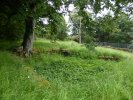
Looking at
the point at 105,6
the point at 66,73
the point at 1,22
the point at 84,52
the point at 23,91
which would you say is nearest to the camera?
the point at 23,91

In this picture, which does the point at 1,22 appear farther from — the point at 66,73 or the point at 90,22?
the point at 66,73

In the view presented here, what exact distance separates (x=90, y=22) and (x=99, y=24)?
0.71 m

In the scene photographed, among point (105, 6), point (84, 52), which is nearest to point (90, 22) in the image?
point (105, 6)

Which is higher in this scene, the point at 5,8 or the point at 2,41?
the point at 5,8

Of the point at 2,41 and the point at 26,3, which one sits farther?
the point at 2,41

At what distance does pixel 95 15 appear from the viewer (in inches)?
513

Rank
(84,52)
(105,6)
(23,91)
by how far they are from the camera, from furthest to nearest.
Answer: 1. (84,52)
2. (105,6)
3. (23,91)

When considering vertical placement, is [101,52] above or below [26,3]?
below

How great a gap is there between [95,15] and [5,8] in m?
4.55

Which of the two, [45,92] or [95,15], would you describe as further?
[95,15]

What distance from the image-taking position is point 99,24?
13797 millimetres

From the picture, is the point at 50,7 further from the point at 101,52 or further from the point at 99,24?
the point at 101,52

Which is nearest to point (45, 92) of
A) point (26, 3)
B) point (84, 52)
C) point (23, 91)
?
point (23, 91)

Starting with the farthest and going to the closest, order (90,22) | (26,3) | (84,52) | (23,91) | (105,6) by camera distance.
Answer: (84,52), (90,22), (105,6), (26,3), (23,91)
